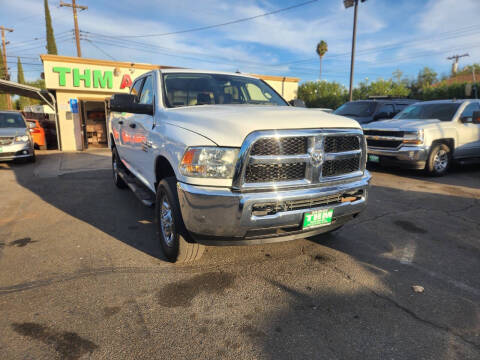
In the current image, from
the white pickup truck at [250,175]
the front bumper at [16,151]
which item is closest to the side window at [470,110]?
the white pickup truck at [250,175]

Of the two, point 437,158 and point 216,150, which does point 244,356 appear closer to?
point 216,150

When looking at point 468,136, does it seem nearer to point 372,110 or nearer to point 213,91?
point 372,110

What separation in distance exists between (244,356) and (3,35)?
169 feet

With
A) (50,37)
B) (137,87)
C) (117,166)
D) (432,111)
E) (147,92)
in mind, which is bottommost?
(117,166)

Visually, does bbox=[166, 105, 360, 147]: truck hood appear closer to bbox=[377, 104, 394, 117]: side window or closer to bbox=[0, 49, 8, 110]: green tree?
bbox=[377, 104, 394, 117]: side window

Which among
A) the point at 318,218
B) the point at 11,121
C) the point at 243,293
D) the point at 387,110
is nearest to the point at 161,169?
the point at 243,293

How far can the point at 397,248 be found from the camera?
12.1 ft

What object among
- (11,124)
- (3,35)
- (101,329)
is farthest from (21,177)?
(3,35)

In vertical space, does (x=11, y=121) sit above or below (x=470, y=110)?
below

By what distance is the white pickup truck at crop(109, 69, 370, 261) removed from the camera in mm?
2572

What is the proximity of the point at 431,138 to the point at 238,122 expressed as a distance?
6709 mm

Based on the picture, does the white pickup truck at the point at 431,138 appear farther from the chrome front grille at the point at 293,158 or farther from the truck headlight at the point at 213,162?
the truck headlight at the point at 213,162

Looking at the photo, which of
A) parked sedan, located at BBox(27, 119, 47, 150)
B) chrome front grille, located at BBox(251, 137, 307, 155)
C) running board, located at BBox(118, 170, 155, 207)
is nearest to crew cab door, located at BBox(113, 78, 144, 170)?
running board, located at BBox(118, 170, 155, 207)

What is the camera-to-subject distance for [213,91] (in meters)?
3.99
